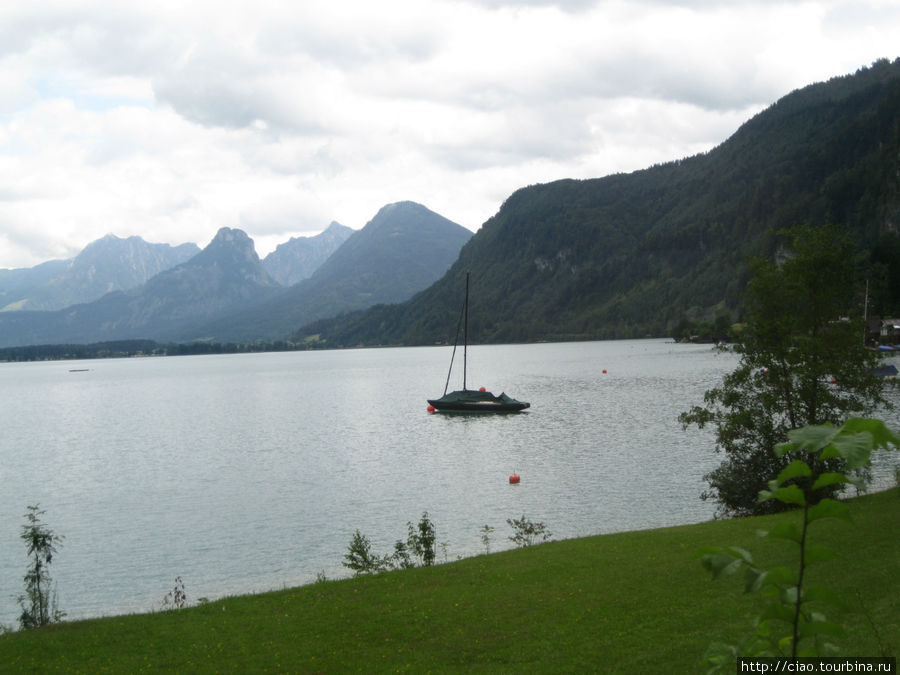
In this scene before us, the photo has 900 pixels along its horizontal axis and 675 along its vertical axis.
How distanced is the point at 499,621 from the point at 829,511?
11.8 metres

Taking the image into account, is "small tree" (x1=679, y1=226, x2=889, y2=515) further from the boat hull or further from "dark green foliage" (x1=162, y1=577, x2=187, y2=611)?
the boat hull

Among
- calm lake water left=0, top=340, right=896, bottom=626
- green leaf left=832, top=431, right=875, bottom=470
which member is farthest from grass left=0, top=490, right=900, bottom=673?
calm lake water left=0, top=340, right=896, bottom=626

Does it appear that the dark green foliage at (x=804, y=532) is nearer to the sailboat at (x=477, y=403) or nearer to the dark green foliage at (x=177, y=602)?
the dark green foliage at (x=177, y=602)

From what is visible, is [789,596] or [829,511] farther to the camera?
[789,596]

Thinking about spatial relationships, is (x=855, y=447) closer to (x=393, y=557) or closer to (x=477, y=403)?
(x=393, y=557)

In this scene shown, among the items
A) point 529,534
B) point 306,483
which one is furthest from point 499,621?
point 306,483

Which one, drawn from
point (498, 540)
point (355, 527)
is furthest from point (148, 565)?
point (498, 540)

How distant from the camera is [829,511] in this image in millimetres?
3061

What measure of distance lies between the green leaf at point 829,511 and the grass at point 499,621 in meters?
7.78

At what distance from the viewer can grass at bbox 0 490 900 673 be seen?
38.3 feet

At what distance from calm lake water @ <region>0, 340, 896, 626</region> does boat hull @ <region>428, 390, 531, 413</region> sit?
200 cm

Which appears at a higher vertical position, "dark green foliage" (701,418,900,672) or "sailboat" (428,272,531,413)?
"dark green foliage" (701,418,900,672)

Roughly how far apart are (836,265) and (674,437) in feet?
92.1

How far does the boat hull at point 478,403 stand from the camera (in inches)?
3071
